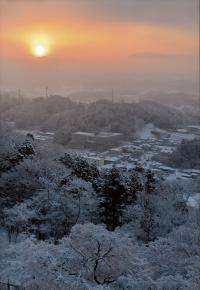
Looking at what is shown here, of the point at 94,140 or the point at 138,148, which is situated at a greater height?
the point at 94,140

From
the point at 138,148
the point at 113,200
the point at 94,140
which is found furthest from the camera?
the point at 94,140

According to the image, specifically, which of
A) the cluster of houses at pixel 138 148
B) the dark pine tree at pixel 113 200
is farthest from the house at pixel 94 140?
Answer: the dark pine tree at pixel 113 200

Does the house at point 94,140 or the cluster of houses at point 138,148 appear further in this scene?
the house at point 94,140

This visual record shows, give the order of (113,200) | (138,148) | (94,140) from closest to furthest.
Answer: (113,200), (138,148), (94,140)

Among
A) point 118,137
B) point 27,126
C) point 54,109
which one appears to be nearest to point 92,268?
point 118,137

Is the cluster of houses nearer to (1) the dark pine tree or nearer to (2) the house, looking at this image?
(2) the house

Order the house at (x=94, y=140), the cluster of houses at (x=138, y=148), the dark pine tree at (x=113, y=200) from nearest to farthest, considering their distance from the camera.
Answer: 1. the dark pine tree at (x=113, y=200)
2. the cluster of houses at (x=138, y=148)
3. the house at (x=94, y=140)

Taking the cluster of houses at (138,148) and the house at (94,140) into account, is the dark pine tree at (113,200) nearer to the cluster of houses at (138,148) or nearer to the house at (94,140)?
the cluster of houses at (138,148)

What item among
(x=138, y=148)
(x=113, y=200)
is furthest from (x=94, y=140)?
(x=113, y=200)

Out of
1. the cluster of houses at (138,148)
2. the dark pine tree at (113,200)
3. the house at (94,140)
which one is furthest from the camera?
the house at (94,140)

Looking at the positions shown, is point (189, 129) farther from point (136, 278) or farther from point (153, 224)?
point (136, 278)

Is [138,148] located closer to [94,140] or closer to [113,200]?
[94,140]

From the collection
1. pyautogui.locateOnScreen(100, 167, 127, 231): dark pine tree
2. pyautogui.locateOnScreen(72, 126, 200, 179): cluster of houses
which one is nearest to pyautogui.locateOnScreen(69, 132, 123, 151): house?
pyautogui.locateOnScreen(72, 126, 200, 179): cluster of houses
